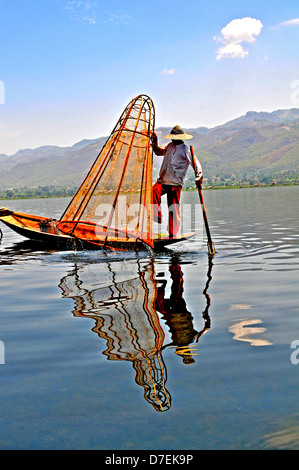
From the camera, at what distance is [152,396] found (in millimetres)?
3793

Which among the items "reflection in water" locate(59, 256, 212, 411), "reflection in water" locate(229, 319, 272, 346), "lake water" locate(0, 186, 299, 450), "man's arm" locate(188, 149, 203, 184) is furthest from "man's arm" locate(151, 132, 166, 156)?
"reflection in water" locate(229, 319, 272, 346)

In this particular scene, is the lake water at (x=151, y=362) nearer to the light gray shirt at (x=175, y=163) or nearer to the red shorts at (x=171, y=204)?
the red shorts at (x=171, y=204)

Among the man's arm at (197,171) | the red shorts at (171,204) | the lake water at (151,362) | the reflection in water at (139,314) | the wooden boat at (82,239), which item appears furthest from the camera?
the wooden boat at (82,239)

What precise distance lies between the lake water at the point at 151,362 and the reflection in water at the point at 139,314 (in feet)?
0.05

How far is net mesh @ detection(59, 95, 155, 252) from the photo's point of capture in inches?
487

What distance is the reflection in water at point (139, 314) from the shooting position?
432 centimetres

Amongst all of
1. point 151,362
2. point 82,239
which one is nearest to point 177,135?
point 82,239

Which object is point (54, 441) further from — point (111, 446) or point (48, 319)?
point (48, 319)

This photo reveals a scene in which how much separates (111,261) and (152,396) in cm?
770

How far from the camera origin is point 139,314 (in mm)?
6285

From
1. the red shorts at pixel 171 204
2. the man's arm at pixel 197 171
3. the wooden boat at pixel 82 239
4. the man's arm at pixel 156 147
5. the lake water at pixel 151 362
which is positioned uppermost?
the man's arm at pixel 156 147

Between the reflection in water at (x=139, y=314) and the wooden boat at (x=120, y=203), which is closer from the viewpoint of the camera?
the reflection in water at (x=139, y=314)

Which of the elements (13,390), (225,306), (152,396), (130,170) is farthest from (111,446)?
(130,170)

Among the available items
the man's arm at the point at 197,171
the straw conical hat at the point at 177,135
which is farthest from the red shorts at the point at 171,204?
the straw conical hat at the point at 177,135
